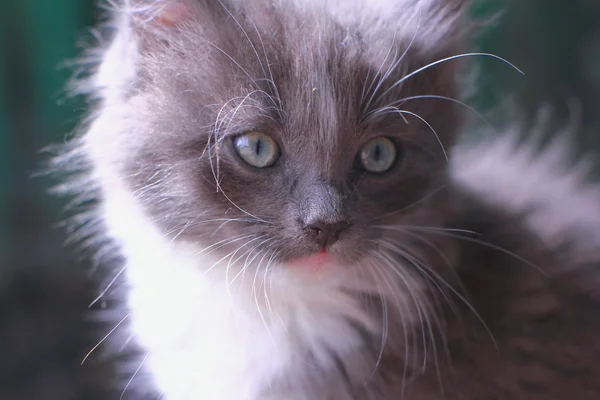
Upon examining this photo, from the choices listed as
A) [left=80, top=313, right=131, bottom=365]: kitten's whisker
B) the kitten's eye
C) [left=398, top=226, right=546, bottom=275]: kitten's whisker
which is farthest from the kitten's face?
[left=80, top=313, right=131, bottom=365]: kitten's whisker

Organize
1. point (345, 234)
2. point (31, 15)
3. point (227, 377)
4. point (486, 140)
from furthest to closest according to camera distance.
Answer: point (486, 140)
point (31, 15)
point (227, 377)
point (345, 234)

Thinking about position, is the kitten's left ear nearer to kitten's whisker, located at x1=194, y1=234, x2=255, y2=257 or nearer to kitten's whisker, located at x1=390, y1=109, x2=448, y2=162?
kitten's whisker, located at x1=390, y1=109, x2=448, y2=162

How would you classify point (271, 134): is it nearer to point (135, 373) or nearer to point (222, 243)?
point (222, 243)

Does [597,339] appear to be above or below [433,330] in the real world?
below

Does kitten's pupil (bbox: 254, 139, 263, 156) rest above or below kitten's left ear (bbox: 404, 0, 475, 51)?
below

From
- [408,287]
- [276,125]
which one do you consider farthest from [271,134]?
[408,287]

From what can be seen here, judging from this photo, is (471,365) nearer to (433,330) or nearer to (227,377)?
(433,330)

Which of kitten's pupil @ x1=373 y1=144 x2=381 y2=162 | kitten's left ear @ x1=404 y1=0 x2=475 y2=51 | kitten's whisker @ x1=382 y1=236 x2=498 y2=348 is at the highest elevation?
kitten's left ear @ x1=404 y1=0 x2=475 y2=51

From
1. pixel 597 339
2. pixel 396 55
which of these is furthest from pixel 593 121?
pixel 396 55
